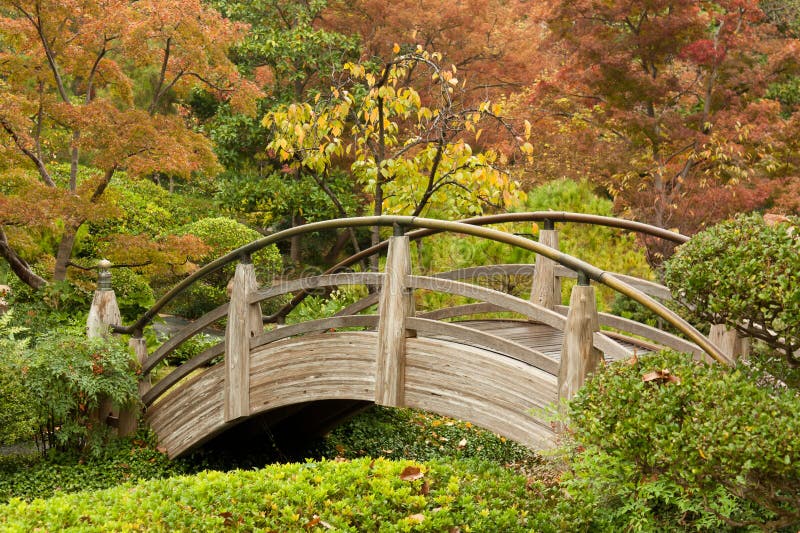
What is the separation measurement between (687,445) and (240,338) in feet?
12.3

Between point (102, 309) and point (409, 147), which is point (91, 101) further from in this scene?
point (409, 147)

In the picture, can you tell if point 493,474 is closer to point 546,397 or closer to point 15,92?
point 546,397

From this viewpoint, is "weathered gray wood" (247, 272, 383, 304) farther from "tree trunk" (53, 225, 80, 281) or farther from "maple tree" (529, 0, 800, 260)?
"maple tree" (529, 0, 800, 260)

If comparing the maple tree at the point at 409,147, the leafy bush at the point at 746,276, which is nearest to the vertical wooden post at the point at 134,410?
the maple tree at the point at 409,147

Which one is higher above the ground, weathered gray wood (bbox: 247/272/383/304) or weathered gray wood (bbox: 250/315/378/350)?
weathered gray wood (bbox: 247/272/383/304)

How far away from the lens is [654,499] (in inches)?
156

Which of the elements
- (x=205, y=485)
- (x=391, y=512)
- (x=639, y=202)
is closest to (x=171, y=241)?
(x=205, y=485)

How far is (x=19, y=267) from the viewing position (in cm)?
930

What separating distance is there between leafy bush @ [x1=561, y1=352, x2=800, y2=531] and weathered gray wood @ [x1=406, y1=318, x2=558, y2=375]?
77 centimetres

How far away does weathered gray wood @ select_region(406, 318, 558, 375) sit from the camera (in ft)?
15.6

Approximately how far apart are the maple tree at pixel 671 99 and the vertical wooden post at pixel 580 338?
6467 mm

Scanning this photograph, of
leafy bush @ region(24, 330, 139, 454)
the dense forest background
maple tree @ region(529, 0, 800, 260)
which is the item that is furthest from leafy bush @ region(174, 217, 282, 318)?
leafy bush @ region(24, 330, 139, 454)

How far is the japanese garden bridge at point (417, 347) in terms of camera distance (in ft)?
15.0

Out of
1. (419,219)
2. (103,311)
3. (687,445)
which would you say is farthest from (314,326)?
(687,445)
